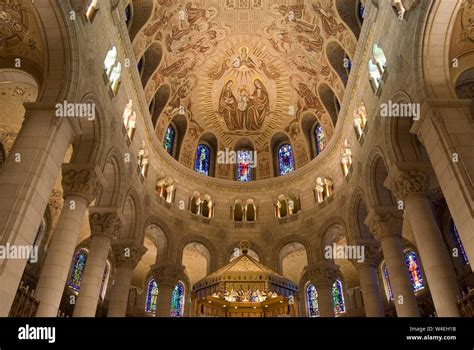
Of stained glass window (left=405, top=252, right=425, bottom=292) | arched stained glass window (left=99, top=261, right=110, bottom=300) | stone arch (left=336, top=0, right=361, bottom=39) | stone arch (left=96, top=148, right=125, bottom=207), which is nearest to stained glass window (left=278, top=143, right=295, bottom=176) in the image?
stained glass window (left=405, top=252, right=425, bottom=292)

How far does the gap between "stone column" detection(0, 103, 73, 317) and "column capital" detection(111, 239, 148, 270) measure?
741 cm

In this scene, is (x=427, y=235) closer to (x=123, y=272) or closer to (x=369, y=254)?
(x=369, y=254)

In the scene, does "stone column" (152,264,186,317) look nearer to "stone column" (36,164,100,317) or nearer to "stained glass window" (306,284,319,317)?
"stone column" (36,164,100,317)

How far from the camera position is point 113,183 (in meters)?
15.5

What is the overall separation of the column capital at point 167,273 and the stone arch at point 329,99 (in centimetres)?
1162

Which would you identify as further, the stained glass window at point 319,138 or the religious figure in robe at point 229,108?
the religious figure in robe at point 229,108

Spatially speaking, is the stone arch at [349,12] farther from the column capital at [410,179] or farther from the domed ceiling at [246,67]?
the column capital at [410,179]

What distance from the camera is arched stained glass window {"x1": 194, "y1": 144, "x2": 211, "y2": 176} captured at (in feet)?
80.4

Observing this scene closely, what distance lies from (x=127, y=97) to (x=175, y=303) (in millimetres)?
11519

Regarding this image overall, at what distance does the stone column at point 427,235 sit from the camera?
9.95 meters

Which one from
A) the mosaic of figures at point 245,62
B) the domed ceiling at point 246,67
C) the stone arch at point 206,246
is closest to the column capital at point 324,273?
the stone arch at point 206,246

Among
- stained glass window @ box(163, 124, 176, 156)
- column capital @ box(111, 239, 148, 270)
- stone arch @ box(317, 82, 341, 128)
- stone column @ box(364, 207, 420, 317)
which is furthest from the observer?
stained glass window @ box(163, 124, 176, 156)
